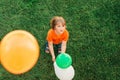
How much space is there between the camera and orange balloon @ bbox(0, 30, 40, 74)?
9.52 ft

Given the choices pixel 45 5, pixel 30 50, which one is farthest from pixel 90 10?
pixel 30 50

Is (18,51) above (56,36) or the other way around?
above

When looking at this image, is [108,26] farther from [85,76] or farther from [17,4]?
[17,4]

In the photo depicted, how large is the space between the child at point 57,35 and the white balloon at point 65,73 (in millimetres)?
323

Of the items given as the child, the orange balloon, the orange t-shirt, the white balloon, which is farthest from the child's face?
the orange balloon

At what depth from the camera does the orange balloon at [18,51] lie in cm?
290

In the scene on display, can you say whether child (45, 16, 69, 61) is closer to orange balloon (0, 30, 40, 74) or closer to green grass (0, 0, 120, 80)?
green grass (0, 0, 120, 80)

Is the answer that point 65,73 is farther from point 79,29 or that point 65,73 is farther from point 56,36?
point 79,29

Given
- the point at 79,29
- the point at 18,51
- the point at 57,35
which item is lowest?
the point at 79,29

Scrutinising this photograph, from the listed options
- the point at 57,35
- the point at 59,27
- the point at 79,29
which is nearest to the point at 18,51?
the point at 59,27

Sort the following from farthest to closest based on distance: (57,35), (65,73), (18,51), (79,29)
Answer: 1. (79,29)
2. (57,35)
3. (65,73)
4. (18,51)

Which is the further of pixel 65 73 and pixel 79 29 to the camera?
pixel 79 29

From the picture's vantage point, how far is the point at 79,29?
166 inches

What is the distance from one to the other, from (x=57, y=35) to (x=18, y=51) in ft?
2.91
